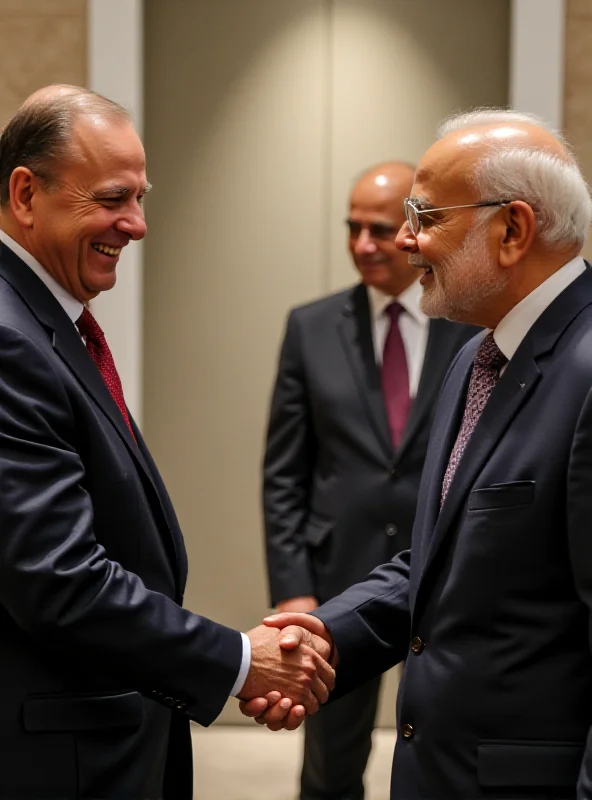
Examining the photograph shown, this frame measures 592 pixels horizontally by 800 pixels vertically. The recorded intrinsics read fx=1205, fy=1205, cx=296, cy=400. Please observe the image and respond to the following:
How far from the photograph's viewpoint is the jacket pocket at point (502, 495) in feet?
5.86

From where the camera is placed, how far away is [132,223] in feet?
7.20

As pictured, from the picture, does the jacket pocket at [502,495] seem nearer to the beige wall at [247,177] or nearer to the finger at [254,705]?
the finger at [254,705]

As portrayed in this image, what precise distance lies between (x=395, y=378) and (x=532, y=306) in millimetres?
1442

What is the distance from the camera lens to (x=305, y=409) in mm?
3371

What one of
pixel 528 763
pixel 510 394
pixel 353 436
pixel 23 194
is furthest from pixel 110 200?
pixel 353 436

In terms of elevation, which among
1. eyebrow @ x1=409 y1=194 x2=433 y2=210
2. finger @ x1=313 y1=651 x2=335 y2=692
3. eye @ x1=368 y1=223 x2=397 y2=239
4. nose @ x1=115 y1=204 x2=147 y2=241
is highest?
eyebrow @ x1=409 y1=194 x2=433 y2=210

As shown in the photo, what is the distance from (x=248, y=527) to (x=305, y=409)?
119cm

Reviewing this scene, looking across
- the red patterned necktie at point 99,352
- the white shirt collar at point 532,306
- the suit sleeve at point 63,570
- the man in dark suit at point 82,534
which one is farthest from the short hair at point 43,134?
the white shirt collar at point 532,306

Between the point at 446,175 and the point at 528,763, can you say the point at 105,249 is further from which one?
the point at 528,763

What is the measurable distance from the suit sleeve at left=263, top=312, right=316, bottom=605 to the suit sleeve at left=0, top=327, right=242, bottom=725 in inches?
52.8

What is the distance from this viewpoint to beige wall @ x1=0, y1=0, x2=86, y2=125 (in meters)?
4.14

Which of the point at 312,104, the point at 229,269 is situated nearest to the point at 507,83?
the point at 312,104

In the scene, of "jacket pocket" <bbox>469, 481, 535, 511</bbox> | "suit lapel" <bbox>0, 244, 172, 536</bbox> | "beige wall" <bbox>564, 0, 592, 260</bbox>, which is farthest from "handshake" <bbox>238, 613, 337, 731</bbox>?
"beige wall" <bbox>564, 0, 592, 260</bbox>

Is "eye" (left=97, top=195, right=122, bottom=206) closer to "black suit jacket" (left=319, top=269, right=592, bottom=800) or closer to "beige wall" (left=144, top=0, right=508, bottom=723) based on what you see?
"black suit jacket" (left=319, top=269, right=592, bottom=800)
